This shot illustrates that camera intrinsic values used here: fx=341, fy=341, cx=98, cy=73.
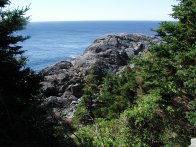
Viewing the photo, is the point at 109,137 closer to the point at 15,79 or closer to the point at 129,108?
the point at 129,108

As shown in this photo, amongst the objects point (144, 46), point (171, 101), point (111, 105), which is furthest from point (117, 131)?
point (144, 46)

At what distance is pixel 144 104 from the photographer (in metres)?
18.2

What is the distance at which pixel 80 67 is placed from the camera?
58500 millimetres

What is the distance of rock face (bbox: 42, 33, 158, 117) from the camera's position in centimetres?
4594

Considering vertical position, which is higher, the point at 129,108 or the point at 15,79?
the point at 15,79

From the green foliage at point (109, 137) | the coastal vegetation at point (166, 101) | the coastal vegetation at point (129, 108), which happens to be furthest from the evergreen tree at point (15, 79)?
the coastal vegetation at point (166, 101)

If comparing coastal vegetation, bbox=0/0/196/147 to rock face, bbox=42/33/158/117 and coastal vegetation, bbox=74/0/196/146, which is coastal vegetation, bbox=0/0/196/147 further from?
rock face, bbox=42/33/158/117

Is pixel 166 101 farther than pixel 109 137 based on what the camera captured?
Yes

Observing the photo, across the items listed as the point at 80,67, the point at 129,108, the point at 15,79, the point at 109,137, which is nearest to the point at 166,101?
the point at 129,108

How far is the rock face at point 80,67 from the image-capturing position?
45.9m

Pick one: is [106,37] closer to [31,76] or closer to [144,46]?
→ [144,46]

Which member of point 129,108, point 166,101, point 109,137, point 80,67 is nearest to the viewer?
point 109,137

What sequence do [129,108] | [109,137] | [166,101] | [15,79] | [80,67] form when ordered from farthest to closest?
1. [80,67]
2. [166,101]
3. [129,108]
4. [109,137]
5. [15,79]

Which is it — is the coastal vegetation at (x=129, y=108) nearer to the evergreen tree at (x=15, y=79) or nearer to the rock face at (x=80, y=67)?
the evergreen tree at (x=15, y=79)
